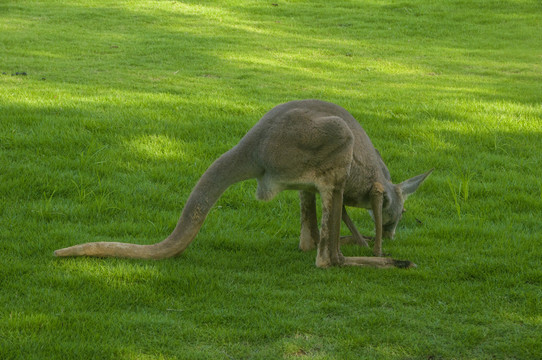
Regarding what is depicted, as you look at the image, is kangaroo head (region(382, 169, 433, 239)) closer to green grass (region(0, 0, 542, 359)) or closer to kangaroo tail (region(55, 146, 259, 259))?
green grass (region(0, 0, 542, 359))

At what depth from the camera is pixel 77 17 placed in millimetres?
19578

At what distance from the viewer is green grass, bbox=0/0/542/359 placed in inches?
177

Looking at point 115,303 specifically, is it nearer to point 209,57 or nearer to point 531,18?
point 209,57

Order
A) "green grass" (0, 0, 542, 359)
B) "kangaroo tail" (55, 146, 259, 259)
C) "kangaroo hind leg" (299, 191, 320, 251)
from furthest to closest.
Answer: "kangaroo hind leg" (299, 191, 320, 251), "kangaroo tail" (55, 146, 259, 259), "green grass" (0, 0, 542, 359)

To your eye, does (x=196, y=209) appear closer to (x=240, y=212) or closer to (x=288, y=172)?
(x=288, y=172)

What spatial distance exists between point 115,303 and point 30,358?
948 millimetres

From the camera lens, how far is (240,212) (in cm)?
720

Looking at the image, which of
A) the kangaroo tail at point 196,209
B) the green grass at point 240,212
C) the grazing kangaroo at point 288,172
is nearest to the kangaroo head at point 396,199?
the green grass at point 240,212

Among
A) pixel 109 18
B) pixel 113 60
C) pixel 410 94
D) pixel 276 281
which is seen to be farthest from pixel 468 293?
pixel 109 18

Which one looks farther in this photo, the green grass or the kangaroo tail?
the kangaroo tail

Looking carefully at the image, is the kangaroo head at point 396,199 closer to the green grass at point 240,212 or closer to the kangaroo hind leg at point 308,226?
the green grass at point 240,212

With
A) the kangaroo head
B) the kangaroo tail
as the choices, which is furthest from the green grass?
the kangaroo head

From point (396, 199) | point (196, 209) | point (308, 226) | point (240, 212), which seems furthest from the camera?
point (240, 212)

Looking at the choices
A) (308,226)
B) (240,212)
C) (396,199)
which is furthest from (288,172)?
(240,212)
